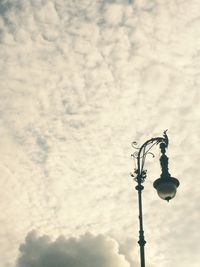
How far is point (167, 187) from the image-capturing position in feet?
43.0

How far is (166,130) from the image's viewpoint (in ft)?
49.2

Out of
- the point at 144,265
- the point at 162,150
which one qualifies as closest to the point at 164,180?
the point at 162,150

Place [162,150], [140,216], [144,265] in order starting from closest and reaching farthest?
[144,265] < [140,216] < [162,150]

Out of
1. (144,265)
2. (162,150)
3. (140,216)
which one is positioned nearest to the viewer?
(144,265)

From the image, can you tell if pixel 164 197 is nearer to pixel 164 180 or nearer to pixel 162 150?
pixel 164 180

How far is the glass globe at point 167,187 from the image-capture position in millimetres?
13117

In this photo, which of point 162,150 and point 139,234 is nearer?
point 139,234

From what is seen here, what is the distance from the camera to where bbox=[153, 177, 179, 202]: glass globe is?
1312cm

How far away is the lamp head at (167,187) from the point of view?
13117 mm

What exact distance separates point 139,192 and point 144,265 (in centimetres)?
210

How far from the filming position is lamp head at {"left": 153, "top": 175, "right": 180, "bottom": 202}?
13.1 m

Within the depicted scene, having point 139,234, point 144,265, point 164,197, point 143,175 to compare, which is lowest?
point 144,265

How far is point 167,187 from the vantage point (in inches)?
516

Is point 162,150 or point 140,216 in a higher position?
point 162,150
